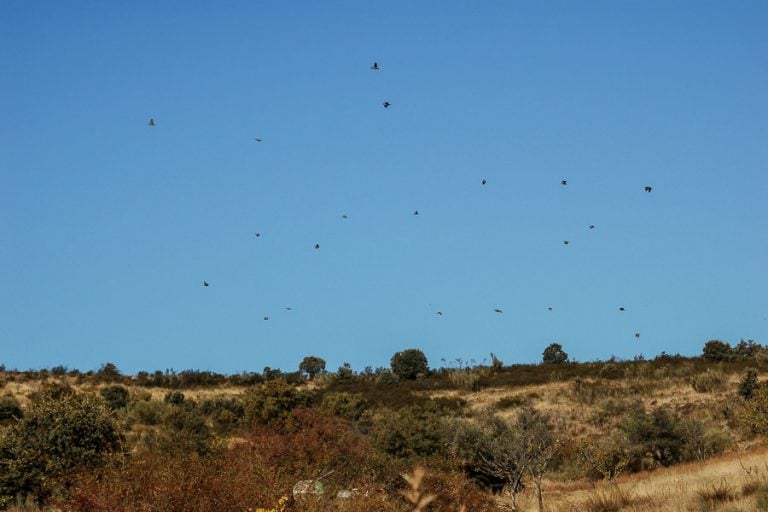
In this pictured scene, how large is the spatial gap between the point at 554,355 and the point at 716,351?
16.1 m

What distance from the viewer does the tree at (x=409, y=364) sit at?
7162 centimetres

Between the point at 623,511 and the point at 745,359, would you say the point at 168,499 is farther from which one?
the point at 745,359

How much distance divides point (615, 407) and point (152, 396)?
35.3m

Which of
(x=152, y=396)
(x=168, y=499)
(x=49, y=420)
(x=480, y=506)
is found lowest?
(x=480, y=506)

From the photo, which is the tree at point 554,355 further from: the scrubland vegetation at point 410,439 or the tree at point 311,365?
the tree at point 311,365

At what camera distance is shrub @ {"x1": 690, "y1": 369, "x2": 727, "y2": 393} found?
1957 inches

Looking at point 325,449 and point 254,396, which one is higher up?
point 254,396

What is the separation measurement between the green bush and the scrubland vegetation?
0.06 m

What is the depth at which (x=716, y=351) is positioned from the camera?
203 feet

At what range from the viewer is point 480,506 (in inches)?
887

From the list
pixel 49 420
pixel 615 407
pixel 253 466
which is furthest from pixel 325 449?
pixel 615 407

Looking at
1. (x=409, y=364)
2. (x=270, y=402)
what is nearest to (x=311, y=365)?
(x=409, y=364)

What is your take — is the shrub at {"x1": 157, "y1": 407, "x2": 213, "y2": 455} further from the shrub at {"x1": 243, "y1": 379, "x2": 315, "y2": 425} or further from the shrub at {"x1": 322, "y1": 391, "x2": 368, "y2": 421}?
the shrub at {"x1": 322, "y1": 391, "x2": 368, "y2": 421}

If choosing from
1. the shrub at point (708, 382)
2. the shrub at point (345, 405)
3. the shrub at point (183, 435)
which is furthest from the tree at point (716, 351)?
the shrub at point (183, 435)
